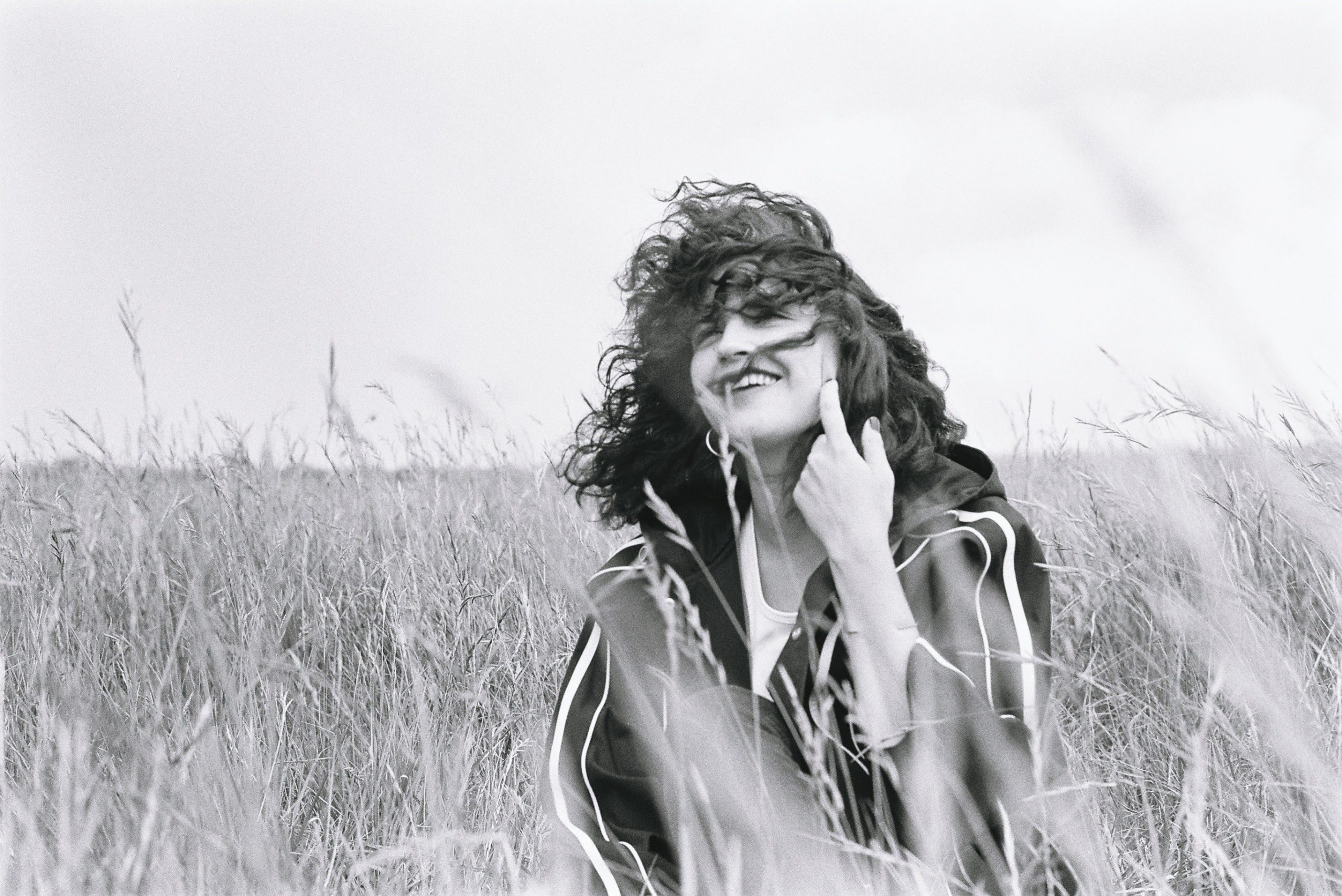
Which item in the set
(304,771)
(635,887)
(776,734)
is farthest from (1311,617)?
(304,771)

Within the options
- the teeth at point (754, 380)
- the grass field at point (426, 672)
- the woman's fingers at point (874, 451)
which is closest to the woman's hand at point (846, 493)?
the woman's fingers at point (874, 451)

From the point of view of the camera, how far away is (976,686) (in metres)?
1.45

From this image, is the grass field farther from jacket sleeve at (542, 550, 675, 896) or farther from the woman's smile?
the woman's smile

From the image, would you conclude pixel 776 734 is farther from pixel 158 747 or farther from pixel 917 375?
pixel 917 375

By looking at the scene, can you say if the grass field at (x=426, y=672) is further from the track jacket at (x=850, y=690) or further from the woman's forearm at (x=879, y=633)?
the woman's forearm at (x=879, y=633)

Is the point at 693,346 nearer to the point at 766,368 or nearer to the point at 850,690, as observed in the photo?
the point at 766,368

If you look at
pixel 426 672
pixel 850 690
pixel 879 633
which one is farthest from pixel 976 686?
pixel 426 672

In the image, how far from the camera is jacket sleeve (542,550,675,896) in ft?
5.01

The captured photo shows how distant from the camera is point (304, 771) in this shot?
2176mm

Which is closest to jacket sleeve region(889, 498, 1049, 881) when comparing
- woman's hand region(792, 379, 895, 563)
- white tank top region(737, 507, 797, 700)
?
woman's hand region(792, 379, 895, 563)

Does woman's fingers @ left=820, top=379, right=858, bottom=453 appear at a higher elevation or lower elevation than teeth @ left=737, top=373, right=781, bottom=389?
lower

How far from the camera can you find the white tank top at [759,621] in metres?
1.75

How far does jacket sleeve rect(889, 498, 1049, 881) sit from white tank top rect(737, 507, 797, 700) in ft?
0.78

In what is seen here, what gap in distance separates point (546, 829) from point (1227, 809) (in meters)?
1.23
